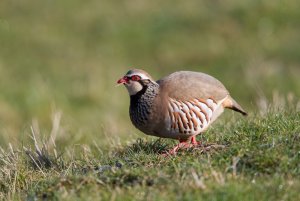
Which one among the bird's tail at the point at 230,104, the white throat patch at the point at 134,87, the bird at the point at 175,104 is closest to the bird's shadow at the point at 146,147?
the bird at the point at 175,104

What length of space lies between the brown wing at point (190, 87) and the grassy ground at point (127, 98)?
0.42 m

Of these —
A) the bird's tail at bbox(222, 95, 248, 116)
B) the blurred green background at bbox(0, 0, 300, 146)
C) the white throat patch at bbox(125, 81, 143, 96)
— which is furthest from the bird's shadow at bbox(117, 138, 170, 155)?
the blurred green background at bbox(0, 0, 300, 146)

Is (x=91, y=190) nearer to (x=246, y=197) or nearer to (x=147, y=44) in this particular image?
(x=246, y=197)

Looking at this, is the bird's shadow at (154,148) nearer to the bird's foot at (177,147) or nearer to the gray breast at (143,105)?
the bird's foot at (177,147)

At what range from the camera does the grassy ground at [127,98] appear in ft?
18.3

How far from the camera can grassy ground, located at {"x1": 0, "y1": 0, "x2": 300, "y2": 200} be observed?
558 cm

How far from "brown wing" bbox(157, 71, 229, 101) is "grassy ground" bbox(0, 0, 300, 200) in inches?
16.4

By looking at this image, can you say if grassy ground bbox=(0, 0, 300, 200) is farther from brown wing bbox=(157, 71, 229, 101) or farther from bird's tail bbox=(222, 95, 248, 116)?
brown wing bbox=(157, 71, 229, 101)

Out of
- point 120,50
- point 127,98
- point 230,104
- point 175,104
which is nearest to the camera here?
point 175,104

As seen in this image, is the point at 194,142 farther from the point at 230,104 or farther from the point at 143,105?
the point at 230,104

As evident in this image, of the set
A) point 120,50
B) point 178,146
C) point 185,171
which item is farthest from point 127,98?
point 185,171

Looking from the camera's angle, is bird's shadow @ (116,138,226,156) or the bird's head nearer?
bird's shadow @ (116,138,226,156)

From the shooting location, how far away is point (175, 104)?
23.1ft

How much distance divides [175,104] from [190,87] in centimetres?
25
